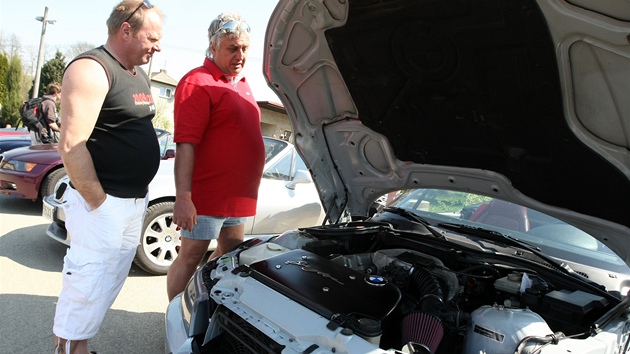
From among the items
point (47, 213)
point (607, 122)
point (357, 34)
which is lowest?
point (47, 213)

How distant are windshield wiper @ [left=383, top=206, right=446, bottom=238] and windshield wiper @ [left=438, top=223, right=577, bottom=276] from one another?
11 centimetres

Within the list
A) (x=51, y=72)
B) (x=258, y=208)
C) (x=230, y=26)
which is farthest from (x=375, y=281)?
(x=51, y=72)

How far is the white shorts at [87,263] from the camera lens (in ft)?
7.49

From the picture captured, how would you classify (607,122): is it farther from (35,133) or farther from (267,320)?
(35,133)

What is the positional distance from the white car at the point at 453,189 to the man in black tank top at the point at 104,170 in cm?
45

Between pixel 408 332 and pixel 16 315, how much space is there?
3027mm

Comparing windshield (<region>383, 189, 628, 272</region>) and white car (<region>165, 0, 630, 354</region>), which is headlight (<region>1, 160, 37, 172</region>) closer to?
white car (<region>165, 0, 630, 354</region>)

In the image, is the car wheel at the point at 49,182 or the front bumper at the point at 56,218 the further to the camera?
the car wheel at the point at 49,182

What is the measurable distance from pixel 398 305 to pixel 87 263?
1605mm

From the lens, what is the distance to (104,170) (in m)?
2.31

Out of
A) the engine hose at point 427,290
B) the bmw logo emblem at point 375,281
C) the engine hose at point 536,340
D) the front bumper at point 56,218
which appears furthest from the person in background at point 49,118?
the engine hose at point 536,340

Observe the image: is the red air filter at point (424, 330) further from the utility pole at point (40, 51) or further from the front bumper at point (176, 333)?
the utility pole at point (40, 51)

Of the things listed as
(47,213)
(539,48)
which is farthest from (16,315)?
(539,48)

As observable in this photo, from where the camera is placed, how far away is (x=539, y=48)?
6.24ft
